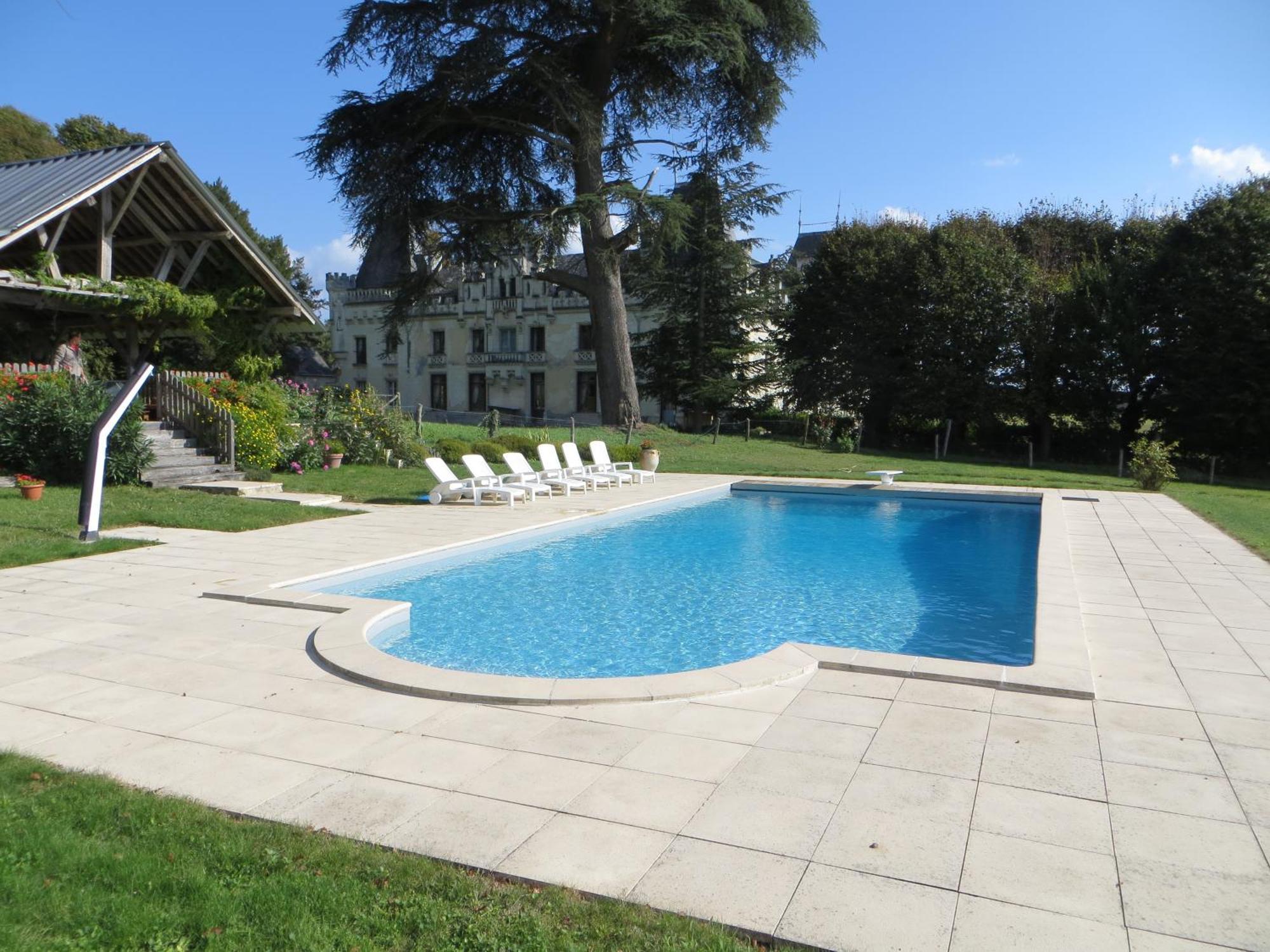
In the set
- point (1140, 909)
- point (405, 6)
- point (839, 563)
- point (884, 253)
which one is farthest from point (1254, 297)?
point (1140, 909)

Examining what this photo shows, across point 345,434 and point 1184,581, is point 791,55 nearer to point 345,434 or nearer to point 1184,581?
point 345,434

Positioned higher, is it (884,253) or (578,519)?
(884,253)

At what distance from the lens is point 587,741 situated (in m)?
4.19

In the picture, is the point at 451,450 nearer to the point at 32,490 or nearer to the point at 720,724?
the point at 32,490

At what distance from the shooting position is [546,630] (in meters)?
7.41

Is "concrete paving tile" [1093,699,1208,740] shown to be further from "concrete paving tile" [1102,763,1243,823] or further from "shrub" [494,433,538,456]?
"shrub" [494,433,538,456]

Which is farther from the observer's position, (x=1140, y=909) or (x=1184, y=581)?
(x=1184, y=581)

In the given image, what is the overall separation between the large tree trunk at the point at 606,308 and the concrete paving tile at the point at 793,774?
2123 cm

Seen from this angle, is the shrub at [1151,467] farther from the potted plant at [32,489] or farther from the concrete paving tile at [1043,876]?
the potted plant at [32,489]

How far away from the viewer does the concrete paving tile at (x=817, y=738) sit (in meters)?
4.05

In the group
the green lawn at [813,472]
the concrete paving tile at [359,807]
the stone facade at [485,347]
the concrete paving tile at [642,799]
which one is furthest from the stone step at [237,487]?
the stone facade at [485,347]

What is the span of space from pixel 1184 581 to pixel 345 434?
14917mm

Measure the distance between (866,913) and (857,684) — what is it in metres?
2.41

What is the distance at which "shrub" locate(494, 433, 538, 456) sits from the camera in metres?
21.6
